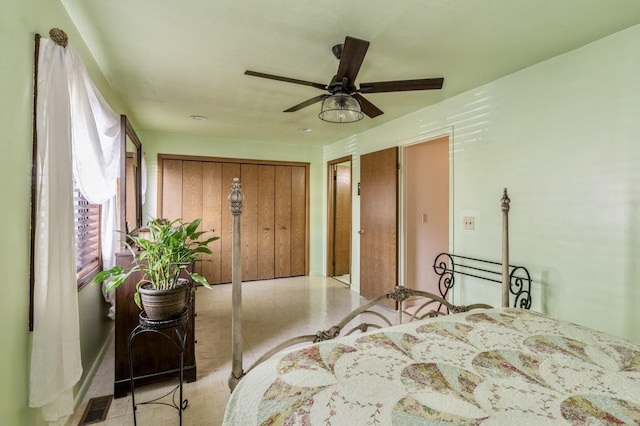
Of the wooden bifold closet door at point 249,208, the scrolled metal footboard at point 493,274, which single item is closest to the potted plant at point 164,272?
the scrolled metal footboard at point 493,274

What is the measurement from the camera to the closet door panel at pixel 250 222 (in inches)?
210

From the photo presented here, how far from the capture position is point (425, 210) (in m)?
4.15

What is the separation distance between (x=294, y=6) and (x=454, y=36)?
1.04 m

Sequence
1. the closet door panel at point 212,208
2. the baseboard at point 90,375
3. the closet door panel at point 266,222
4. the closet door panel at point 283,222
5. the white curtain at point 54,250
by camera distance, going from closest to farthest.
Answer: the white curtain at point 54,250, the baseboard at point 90,375, the closet door panel at point 212,208, the closet door panel at point 266,222, the closet door panel at point 283,222

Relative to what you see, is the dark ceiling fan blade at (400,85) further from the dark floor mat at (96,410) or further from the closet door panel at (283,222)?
the closet door panel at (283,222)

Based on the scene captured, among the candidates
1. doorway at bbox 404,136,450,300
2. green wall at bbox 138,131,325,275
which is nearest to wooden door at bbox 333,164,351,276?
green wall at bbox 138,131,325,275

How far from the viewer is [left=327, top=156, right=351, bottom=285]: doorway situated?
5.66 meters

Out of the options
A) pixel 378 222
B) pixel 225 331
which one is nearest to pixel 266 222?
pixel 378 222

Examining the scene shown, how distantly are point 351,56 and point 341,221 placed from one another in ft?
13.6

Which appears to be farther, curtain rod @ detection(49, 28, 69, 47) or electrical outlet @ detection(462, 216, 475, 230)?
electrical outlet @ detection(462, 216, 475, 230)

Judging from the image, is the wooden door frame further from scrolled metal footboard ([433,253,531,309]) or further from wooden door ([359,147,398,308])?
scrolled metal footboard ([433,253,531,309])

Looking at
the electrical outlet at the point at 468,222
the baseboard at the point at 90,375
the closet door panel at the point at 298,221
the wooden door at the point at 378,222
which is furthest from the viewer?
the closet door panel at the point at 298,221

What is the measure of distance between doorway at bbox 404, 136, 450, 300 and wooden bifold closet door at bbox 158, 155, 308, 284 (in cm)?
226

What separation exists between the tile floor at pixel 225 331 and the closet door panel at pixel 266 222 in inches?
11.0
